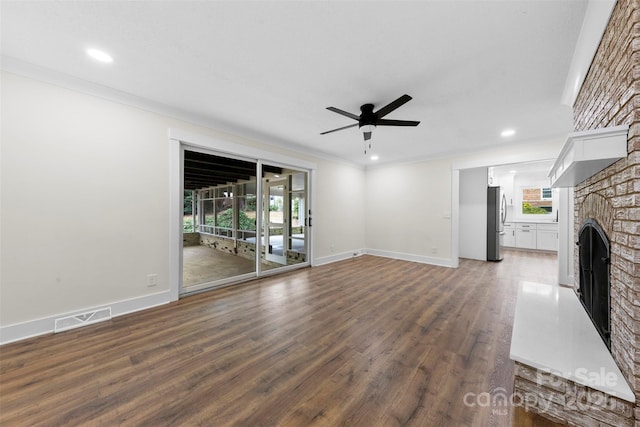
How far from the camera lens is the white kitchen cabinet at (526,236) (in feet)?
23.0

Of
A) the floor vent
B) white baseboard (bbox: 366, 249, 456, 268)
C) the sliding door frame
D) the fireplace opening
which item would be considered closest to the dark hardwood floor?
the floor vent

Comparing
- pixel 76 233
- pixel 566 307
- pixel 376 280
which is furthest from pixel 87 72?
pixel 566 307

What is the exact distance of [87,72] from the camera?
2271 mm

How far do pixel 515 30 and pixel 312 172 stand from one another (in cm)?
371

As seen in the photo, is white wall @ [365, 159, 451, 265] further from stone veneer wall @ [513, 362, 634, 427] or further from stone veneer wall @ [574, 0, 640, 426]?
stone veneer wall @ [513, 362, 634, 427]

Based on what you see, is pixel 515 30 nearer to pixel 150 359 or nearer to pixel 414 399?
pixel 414 399

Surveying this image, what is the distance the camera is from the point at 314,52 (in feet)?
6.44

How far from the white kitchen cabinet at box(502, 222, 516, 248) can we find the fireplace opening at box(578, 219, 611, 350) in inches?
243

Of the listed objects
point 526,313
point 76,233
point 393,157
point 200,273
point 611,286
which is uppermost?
point 393,157

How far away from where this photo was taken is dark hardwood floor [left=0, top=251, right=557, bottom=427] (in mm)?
1362

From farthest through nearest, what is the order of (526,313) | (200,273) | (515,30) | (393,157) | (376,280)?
(393,157), (200,273), (376,280), (526,313), (515,30)

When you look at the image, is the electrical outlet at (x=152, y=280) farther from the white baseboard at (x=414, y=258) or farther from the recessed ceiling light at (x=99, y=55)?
the white baseboard at (x=414, y=258)

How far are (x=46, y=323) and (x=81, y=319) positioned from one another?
0.24 metres

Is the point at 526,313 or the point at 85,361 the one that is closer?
A: the point at 85,361
